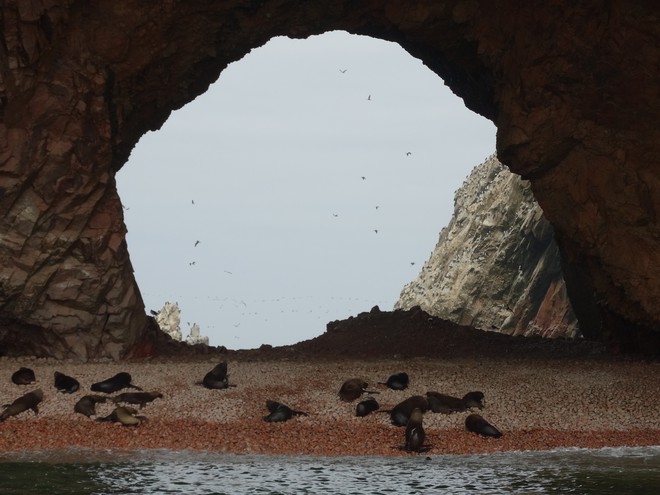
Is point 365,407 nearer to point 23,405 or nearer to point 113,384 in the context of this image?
point 113,384

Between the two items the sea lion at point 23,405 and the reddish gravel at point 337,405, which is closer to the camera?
the reddish gravel at point 337,405

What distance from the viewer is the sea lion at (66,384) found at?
14945 millimetres

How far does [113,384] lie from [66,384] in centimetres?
82

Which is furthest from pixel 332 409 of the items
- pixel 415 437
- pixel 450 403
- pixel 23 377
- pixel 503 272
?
pixel 503 272

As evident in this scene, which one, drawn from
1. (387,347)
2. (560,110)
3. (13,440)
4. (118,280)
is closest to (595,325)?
(387,347)

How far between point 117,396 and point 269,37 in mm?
10658

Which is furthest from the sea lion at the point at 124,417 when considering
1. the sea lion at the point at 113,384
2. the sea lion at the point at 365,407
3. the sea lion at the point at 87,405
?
the sea lion at the point at 365,407

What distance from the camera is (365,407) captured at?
13.7 m

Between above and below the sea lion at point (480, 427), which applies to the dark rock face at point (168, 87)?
above

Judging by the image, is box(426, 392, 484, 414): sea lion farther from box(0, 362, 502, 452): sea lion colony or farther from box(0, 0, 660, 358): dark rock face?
box(0, 0, 660, 358): dark rock face

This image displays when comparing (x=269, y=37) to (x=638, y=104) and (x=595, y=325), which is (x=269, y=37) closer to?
(x=638, y=104)

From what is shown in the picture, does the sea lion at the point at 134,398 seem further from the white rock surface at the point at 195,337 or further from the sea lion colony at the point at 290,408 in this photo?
the white rock surface at the point at 195,337

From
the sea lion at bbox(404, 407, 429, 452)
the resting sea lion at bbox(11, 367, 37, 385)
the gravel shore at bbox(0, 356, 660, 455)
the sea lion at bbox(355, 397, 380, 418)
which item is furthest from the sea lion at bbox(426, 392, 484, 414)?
the resting sea lion at bbox(11, 367, 37, 385)

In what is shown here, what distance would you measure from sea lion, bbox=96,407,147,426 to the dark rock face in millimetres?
6455
